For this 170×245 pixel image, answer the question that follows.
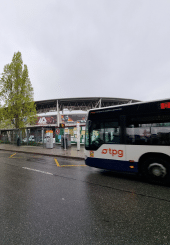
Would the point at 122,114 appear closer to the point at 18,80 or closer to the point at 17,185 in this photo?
the point at 17,185

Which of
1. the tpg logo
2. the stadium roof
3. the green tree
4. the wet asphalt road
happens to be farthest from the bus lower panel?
the stadium roof

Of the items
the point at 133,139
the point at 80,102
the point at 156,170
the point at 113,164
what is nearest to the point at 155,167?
the point at 156,170

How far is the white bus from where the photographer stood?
453cm

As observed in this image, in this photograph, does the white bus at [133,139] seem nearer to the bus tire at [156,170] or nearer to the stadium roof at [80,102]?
the bus tire at [156,170]

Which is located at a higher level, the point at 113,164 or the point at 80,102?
the point at 80,102

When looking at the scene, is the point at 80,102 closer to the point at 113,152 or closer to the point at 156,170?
the point at 113,152

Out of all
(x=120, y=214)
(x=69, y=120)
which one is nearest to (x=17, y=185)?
(x=120, y=214)

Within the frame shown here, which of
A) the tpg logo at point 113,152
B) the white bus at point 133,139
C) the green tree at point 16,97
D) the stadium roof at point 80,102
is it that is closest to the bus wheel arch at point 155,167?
the white bus at point 133,139

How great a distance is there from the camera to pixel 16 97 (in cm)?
2167

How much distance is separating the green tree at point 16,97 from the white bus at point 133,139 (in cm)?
1898

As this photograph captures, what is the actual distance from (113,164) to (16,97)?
20966 mm

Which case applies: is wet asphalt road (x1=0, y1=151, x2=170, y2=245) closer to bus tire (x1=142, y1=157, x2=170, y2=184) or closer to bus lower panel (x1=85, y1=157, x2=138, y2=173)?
bus tire (x1=142, y1=157, x2=170, y2=184)

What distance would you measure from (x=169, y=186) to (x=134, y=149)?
1.49 m

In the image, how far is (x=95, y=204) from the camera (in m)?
3.17
